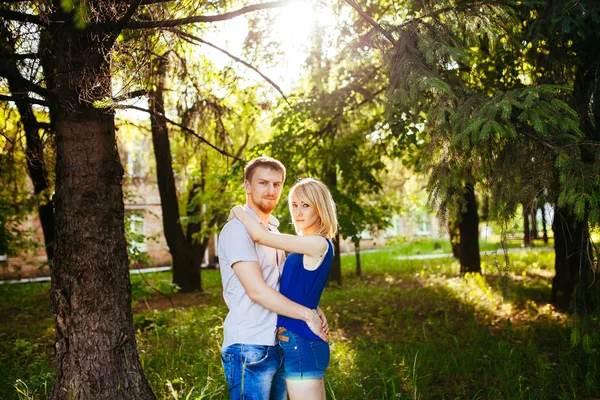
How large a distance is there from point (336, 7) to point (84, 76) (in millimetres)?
3193

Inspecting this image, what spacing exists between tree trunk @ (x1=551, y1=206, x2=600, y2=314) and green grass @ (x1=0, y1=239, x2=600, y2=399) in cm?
21

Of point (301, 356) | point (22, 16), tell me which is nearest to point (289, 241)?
point (301, 356)

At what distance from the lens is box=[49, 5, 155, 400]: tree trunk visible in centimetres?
412

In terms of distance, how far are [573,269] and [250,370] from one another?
723cm

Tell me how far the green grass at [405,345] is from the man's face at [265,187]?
1590 mm

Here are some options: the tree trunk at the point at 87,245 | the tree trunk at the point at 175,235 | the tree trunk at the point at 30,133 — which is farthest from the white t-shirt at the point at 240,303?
the tree trunk at the point at 175,235

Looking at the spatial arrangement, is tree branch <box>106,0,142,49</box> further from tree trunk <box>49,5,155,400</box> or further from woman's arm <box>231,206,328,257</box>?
woman's arm <box>231,206,328,257</box>

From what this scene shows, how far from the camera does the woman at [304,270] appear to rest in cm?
289

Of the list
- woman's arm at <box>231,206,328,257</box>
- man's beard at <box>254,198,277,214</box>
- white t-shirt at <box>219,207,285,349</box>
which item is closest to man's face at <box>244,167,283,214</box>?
man's beard at <box>254,198,277,214</box>

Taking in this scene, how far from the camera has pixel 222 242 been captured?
3057 millimetres

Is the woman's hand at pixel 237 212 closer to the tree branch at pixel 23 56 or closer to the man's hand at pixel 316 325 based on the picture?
the man's hand at pixel 316 325

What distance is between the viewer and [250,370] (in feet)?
9.43

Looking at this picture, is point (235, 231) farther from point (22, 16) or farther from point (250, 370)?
point (22, 16)

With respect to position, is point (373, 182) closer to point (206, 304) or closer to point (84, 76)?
point (206, 304)
